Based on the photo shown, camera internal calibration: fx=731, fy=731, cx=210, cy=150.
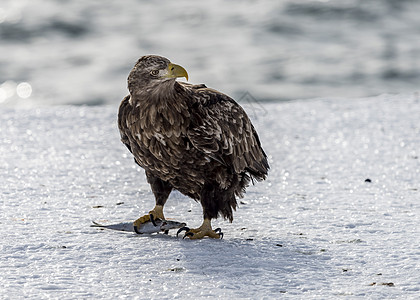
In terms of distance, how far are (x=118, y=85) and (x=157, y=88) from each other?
14.3 metres

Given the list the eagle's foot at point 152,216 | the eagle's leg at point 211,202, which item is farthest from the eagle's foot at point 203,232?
the eagle's foot at point 152,216

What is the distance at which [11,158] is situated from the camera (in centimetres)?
684

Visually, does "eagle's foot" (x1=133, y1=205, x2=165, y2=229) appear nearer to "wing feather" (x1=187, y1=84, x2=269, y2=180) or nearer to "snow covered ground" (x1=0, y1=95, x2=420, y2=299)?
"snow covered ground" (x1=0, y1=95, x2=420, y2=299)

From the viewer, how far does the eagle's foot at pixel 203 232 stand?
15.7ft

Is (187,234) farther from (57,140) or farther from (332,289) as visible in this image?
(57,140)

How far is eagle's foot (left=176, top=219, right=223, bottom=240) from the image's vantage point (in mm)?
4793

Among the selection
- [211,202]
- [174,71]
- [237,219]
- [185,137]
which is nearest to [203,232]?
[211,202]

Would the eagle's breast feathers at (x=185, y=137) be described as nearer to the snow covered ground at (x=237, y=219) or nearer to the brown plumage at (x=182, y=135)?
the brown plumage at (x=182, y=135)

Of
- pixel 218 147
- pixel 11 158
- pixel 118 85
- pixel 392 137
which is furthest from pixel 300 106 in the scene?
pixel 118 85

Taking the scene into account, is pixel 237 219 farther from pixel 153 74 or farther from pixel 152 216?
pixel 153 74

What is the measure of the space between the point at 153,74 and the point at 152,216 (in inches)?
38.4

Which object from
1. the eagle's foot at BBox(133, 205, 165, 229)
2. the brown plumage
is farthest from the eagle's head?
the eagle's foot at BBox(133, 205, 165, 229)

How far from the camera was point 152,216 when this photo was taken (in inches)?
196

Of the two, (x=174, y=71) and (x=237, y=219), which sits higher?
(x=174, y=71)
